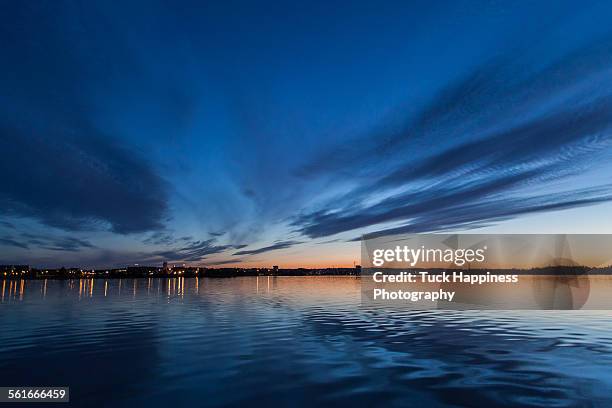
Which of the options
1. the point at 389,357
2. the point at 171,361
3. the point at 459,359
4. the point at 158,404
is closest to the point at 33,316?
the point at 171,361

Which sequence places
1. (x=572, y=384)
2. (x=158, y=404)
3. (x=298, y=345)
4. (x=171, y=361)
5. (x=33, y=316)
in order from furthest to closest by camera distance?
1. (x=33, y=316)
2. (x=298, y=345)
3. (x=171, y=361)
4. (x=572, y=384)
5. (x=158, y=404)

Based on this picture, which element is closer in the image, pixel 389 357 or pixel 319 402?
pixel 319 402

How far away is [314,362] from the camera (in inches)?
856

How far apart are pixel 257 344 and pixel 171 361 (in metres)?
6.82

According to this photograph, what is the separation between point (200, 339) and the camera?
28781mm

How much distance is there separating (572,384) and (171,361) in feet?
66.3

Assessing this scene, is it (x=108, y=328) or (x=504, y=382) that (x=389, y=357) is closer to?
(x=504, y=382)

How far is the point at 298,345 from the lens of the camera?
1057 inches

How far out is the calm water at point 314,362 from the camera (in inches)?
627

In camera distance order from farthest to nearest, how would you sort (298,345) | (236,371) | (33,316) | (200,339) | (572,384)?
(33,316) → (200,339) → (298,345) → (236,371) → (572,384)

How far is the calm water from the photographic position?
627 inches

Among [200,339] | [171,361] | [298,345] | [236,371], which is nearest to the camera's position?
[236,371]

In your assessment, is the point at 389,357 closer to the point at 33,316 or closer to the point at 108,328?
the point at 108,328

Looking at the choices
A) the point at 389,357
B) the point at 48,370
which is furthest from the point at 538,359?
the point at 48,370
